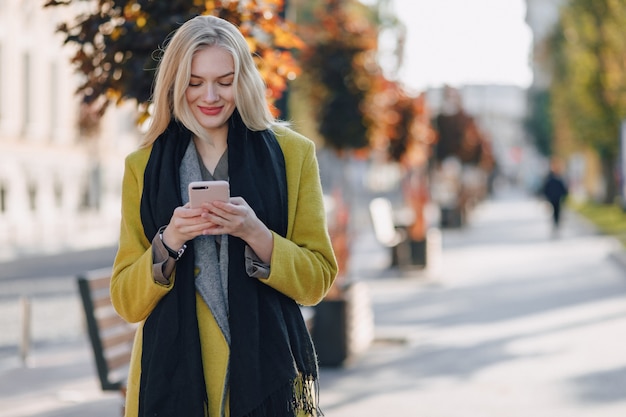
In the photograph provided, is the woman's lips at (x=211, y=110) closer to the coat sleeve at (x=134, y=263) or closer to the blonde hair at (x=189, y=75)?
the blonde hair at (x=189, y=75)

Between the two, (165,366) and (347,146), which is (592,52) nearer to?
(347,146)

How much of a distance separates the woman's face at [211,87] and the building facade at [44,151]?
28703 millimetres

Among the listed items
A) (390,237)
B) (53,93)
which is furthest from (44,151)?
(390,237)

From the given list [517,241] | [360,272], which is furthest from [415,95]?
[517,241]

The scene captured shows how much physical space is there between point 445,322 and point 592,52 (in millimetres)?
30944

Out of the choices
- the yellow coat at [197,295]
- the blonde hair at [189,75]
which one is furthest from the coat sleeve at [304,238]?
the blonde hair at [189,75]

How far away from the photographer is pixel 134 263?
10.3ft

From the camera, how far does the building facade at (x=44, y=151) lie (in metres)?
35.8

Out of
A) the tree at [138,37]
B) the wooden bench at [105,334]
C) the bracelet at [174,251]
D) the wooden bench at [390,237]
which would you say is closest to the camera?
the bracelet at [174,251]

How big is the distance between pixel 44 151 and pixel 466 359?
103ft

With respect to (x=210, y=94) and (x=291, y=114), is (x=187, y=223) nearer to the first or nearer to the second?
(x=210, y=94)

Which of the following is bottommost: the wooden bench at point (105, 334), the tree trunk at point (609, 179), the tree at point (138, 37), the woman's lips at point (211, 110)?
the tree trunk at point (609, 179)

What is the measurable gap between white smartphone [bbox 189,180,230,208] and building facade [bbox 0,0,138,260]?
28939mm

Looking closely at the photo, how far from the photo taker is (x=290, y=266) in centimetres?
309
